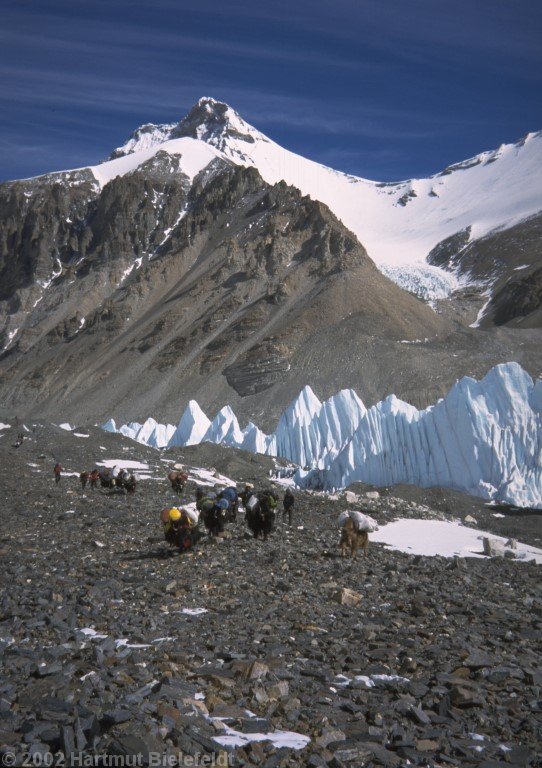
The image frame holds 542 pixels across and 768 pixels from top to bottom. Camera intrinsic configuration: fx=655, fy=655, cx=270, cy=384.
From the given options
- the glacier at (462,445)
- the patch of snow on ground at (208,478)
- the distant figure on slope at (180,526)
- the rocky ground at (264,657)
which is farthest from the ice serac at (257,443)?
the distant figure on slope at (180,526)

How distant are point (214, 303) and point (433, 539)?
10323cm

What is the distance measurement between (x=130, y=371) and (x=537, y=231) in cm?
12716

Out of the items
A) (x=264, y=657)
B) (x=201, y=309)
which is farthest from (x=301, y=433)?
(x=201, y=309)

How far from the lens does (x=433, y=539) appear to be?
2361cm

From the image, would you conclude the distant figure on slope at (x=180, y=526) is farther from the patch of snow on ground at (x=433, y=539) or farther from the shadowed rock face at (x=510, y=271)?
the shadowed rock face at (x=510, y=271)

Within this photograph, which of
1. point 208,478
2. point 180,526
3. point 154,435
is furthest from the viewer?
point 154,435

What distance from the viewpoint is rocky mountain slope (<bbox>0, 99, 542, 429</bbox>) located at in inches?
3831

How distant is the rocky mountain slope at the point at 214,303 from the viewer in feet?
319

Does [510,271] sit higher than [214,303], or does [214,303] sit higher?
[510,271]

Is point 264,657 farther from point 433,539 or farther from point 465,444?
point 465,444

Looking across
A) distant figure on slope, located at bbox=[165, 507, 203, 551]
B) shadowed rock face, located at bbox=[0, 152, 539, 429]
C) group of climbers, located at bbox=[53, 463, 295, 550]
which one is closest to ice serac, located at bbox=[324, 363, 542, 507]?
group of climbers, located at bbox=[53, 463, 295, 550]

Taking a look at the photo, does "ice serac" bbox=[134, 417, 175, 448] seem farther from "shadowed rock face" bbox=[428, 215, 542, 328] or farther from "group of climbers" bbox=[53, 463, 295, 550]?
"shadowed rock face" bbox=[428, 215, 542, 328]

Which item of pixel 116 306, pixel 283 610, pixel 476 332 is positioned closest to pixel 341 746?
pixel 283 610

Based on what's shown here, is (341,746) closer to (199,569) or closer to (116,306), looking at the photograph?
(199,569)
